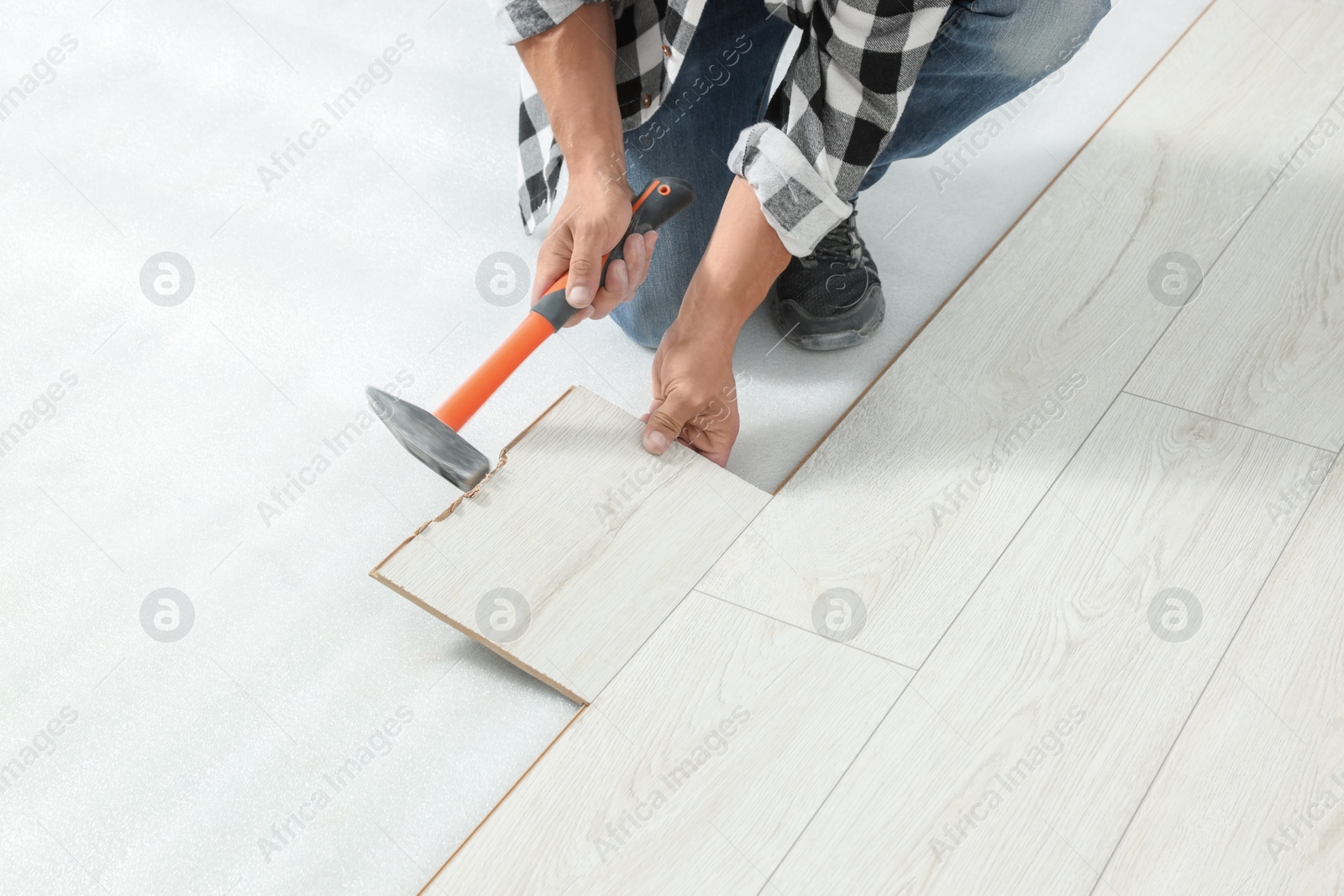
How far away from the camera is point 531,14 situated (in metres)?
1.12

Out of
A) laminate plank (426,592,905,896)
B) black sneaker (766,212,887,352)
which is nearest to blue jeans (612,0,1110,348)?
black sneaker (766,212,887,352)

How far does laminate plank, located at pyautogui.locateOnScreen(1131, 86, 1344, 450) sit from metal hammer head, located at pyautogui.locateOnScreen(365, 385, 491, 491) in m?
0.85

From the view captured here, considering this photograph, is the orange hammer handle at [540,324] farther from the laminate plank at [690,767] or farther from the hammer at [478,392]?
the laminate plank at [690,767]

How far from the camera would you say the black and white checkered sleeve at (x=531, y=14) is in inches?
43.8

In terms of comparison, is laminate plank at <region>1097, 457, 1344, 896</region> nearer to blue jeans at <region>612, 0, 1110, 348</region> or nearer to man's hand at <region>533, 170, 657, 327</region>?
blue jeans at <region>612, 0, 1110, 348</region>

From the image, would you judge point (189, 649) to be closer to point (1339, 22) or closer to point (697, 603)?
point (697, 603)

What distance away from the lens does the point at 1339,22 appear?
1.66m

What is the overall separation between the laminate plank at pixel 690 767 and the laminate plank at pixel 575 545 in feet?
0.16

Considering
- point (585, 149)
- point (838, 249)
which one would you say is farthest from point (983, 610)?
point (585, 149)

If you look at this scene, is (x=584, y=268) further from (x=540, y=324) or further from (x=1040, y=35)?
(x=1040, y=35)

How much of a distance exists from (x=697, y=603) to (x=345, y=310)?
0.73 meters

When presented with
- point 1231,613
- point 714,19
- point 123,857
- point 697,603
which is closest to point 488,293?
point 714,19

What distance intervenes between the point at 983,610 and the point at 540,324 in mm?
599

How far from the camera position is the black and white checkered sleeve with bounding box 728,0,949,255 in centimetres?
103
